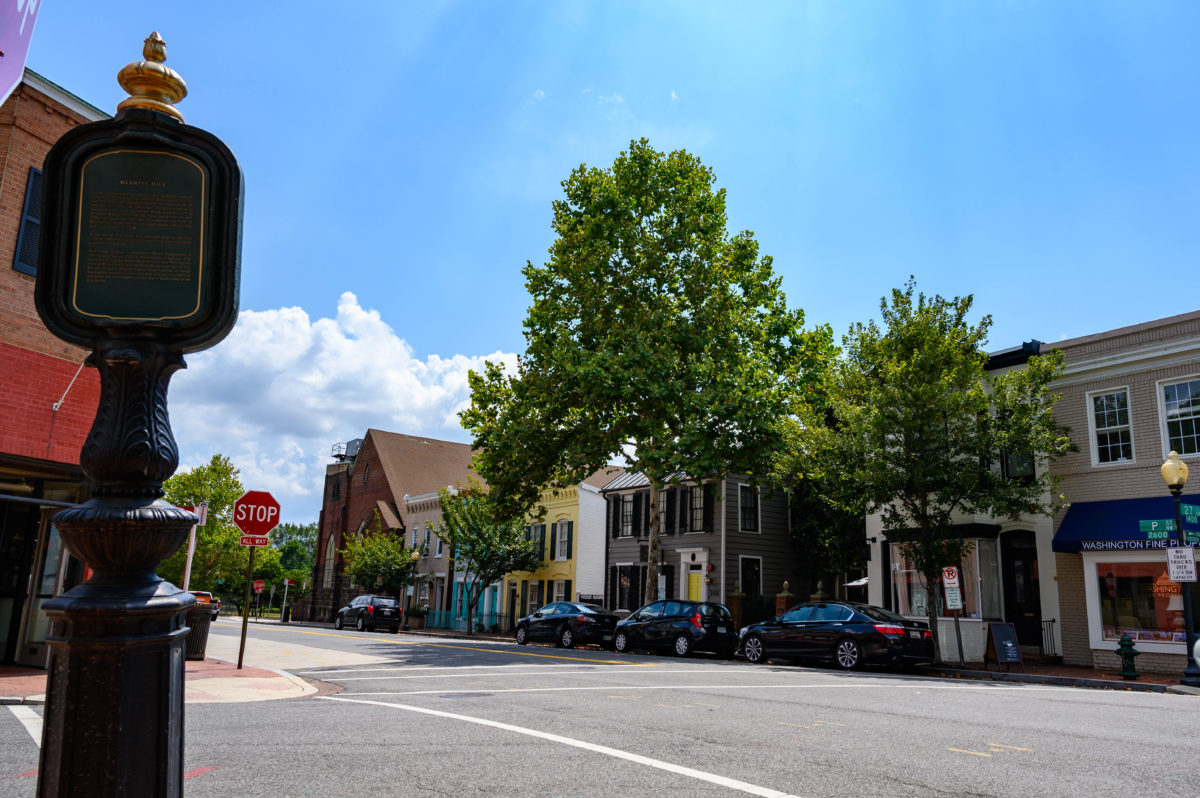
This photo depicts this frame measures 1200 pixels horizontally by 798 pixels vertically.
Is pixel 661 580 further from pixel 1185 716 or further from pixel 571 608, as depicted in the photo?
pixel 1185 716

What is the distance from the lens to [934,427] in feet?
66.4

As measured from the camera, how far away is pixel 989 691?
12820 mm

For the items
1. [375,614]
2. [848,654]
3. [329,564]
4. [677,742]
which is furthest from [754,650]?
[329,564]

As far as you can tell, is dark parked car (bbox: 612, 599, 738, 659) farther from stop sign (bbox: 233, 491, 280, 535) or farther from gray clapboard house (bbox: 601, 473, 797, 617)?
stop sign (bbox: 233, 491, 280, 535)

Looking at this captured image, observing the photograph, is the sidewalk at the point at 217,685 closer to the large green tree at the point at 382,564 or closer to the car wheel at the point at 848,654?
the car wheel at the point at 848,654

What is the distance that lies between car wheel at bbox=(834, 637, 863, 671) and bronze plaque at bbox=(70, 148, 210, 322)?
57.3ft

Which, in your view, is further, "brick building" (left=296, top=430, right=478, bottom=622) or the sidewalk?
"brick building" (left=296, top=430, right=478, bottom=622)

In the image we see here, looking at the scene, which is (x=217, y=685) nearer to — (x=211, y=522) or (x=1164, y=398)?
(x=1164, y=398)

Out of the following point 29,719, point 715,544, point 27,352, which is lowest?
point 29,719

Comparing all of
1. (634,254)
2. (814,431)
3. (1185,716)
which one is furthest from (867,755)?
(634,254)

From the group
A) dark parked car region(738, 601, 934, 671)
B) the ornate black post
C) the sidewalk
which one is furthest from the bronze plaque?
dark parked car region(738, 601, 934, 671)

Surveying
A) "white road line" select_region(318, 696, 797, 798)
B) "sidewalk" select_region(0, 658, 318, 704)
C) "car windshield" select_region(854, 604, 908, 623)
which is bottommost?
"sidewalk" select_region(0, 658, 318, 704)

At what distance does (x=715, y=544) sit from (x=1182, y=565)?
19.1m

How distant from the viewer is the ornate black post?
290cm
